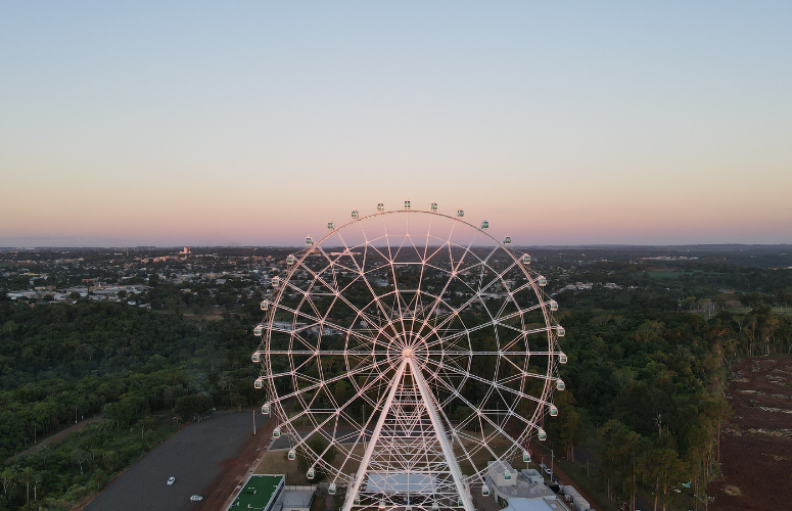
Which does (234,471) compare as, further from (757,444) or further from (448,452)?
(757,444)

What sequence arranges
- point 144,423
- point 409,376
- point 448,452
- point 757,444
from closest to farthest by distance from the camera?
point 448,452 → point 409,376 → point 757,444 → point 144,423

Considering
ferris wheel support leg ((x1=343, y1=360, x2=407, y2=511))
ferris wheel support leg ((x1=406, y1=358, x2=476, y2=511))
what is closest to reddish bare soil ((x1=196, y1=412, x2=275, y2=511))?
ferris wheel support leg ((x1=343, y1=360, x2=407, y2=511))

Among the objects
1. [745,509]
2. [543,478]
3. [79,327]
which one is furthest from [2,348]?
[745,509]

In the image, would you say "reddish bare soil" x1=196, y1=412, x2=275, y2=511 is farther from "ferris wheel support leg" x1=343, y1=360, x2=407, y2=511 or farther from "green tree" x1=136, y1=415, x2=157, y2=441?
"ferris wheel support leg" x1=343, y1=360, x2=407, y2=511

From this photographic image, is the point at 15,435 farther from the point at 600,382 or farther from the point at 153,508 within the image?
the point at 600,382

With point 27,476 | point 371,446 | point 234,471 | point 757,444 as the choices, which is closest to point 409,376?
point 371,446

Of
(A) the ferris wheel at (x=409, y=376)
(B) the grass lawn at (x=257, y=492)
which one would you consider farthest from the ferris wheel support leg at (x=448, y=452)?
(B) the grass lawn at (x=257, y=492)
